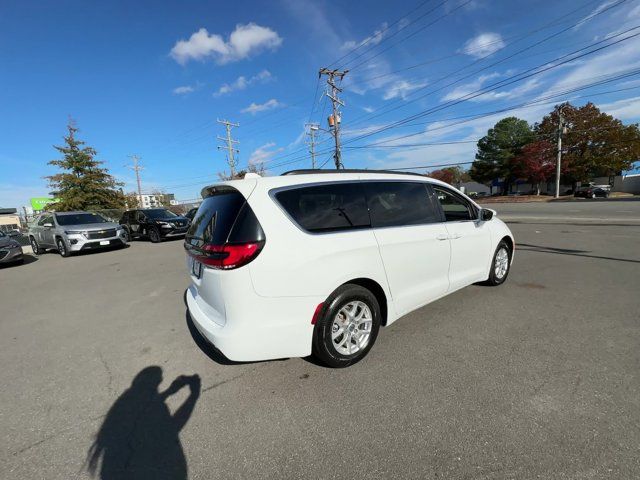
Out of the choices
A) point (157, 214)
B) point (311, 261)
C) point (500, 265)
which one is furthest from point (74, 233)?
point (500, 265)

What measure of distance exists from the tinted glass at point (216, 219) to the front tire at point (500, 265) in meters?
4.00

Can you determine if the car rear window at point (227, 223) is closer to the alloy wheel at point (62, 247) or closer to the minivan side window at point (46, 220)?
the alloy wheel at point (62, 247)

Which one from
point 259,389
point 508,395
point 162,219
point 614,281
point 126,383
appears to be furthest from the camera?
point 162,219

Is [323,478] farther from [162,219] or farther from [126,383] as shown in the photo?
[162,219]

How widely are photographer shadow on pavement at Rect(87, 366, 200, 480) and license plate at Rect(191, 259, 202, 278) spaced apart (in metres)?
0.97

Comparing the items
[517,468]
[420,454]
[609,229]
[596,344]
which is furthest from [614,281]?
[609,229]

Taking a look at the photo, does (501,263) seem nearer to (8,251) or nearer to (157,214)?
(8,251)

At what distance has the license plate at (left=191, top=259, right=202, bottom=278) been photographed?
2857mm

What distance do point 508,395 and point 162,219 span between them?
49.6ft

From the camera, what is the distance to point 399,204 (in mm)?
3443

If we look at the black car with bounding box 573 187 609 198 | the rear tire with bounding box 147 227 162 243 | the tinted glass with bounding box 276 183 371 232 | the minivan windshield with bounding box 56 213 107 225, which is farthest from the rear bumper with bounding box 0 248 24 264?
the black car with bounding box 573 187 609 198

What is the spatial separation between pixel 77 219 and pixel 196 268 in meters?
12.3

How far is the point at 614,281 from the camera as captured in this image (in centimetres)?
510

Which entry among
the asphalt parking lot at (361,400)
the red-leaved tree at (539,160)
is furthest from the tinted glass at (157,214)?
the red-leaved tree at (539,160)
